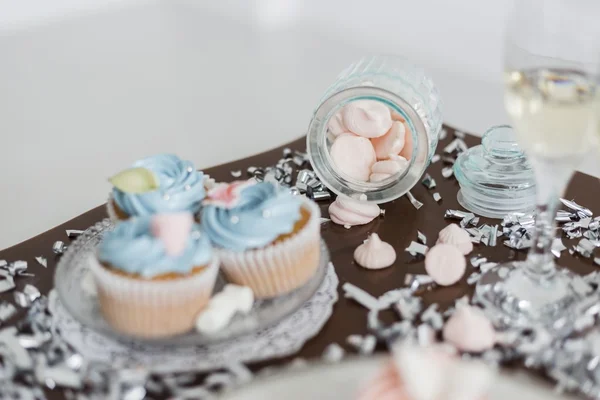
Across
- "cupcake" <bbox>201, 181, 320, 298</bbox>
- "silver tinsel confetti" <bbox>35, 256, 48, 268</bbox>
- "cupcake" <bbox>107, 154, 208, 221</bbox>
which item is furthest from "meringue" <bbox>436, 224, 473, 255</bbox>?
"silver tinsel confetti" <bbox>35, 256, 48, 268</bbox>

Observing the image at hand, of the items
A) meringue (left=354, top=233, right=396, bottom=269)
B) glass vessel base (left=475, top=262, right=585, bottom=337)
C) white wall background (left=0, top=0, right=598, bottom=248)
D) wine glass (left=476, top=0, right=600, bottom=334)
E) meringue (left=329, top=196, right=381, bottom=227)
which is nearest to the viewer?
wine glass (left=476, top=0, right=600, bottom=334)

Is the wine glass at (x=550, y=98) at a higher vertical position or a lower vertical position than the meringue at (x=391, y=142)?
higher

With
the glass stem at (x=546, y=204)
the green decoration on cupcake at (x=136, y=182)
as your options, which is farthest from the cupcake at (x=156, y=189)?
the glass stem at (x=546, y=204)

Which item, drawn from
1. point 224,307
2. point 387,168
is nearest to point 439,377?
point 224,307

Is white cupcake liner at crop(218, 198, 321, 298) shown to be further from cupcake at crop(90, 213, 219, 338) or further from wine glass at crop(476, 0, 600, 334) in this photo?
wine glass at crop(476, 0, 600, 334)

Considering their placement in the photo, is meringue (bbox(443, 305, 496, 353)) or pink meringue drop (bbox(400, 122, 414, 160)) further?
pink meringue drop (bbox(400, 122, 414, 160))

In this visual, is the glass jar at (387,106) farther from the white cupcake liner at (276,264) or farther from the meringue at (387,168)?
the white cupcake liner at (276,264)

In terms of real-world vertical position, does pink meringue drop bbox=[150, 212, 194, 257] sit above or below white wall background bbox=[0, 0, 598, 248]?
above
